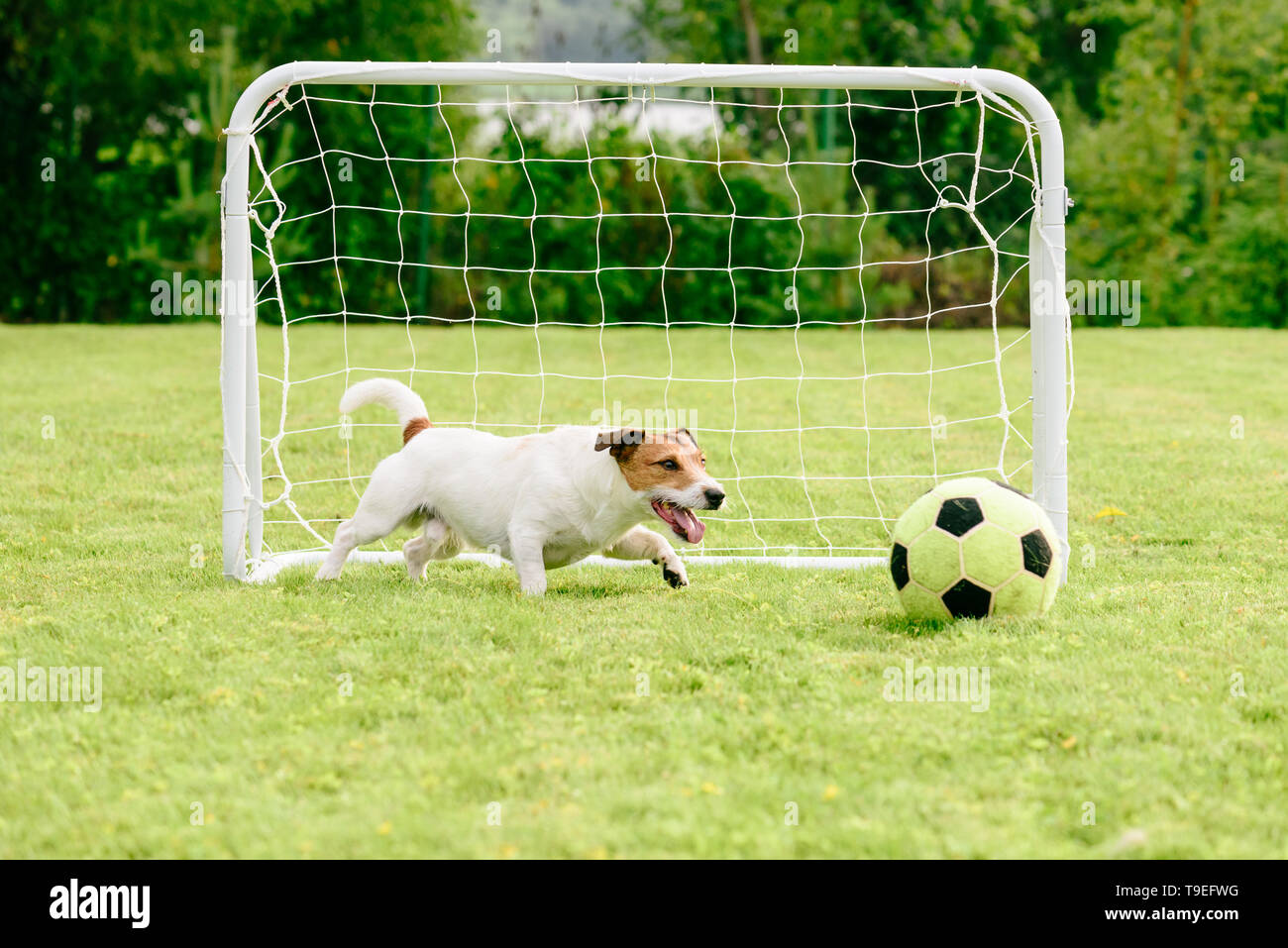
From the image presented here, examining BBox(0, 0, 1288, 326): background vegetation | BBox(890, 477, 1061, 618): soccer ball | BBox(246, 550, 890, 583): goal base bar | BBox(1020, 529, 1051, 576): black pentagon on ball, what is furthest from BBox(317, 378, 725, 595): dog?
BBox(0, 0, 1288, 326): background vegetation

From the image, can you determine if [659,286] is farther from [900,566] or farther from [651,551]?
[900,566]

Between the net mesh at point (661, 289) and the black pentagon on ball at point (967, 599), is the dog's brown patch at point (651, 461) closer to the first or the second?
the black pentagon on ball at point (967, 599)

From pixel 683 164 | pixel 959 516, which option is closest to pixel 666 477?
pixel 959 516

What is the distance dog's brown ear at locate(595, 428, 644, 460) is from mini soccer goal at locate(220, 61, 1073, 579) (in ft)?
4.02

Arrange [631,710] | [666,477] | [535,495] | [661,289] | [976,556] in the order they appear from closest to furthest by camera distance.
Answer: [631,710] < [976,556] < [666,477] < [535,495] < [661,289]

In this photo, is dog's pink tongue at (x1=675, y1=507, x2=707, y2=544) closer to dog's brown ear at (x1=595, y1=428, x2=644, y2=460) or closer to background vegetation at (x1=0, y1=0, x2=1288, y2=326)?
dog's brown ear at (x1=595, y1=428, x2=644, y2=460)

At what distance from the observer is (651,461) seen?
16.8 feet

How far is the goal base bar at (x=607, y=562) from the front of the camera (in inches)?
233

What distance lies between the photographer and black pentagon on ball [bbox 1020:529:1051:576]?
4.67 meters

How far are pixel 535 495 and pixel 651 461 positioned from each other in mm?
537

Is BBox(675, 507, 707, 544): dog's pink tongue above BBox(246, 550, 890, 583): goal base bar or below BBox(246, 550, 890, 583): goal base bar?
above
